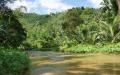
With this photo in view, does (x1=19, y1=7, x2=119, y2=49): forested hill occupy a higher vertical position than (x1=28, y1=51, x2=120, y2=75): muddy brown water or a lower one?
higher

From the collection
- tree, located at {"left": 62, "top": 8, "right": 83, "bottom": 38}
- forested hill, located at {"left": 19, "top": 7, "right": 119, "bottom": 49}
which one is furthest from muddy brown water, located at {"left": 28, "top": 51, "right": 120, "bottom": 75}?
tree, located at {"left": 62, "top": 8, "right": 83, "bottom": 38}

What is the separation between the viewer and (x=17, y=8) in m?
22.1

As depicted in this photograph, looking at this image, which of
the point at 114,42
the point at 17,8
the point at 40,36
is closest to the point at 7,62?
the point at 17,8

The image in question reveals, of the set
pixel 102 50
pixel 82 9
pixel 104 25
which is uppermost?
pixel 82 9

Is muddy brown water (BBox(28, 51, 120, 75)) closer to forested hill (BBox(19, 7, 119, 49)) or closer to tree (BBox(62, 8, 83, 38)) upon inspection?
forested hill (BBox(19, 7, 119, 49))

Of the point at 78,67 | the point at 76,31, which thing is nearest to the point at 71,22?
the point at 76,31

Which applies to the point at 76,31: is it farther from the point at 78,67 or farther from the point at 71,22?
the point at 78,67

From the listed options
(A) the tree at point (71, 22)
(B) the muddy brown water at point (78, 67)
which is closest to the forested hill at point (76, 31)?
(A) the tree at point (71, 22)

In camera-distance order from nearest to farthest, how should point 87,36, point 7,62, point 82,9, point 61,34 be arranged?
point 7,62
point 87,36
point 61,34
point 82,9

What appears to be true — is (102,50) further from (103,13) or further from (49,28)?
(49,28)

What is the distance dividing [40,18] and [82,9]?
45.8 metres

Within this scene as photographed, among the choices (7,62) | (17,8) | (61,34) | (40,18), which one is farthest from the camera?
(40,18)

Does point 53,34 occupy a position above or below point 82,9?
below

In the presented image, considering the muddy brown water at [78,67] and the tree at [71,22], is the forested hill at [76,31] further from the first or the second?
the muddy brown water at [78,67]
